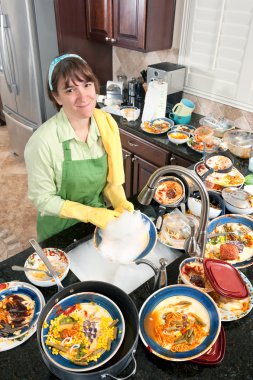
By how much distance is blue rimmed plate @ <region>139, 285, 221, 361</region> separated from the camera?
2.89 ft

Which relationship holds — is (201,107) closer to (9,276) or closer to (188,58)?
(188,58)

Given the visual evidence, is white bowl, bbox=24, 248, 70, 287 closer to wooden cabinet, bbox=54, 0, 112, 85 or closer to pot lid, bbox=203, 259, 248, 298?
pot lid, bbox=203, 259, 248, 298

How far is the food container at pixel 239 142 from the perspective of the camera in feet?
6.73

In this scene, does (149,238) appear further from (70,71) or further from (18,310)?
(70,71)

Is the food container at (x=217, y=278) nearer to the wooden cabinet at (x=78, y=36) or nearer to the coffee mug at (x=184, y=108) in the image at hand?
the coffee mug at (x=184, y=108)

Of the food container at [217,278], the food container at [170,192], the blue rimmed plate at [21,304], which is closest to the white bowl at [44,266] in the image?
the blue rimmed plate at [21,304]

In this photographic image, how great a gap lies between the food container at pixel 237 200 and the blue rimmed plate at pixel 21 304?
0.98 m

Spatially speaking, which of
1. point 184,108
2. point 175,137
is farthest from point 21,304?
point 184,108

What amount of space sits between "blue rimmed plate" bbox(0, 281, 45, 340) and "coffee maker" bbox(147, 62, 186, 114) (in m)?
2.10

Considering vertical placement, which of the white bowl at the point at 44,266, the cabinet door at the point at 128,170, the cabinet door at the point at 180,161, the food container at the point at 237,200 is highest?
the food container at the point at 237,200

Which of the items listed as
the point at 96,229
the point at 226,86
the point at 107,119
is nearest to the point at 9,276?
the point at 96,229

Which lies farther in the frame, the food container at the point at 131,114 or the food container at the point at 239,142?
the food container at the point at 131,114

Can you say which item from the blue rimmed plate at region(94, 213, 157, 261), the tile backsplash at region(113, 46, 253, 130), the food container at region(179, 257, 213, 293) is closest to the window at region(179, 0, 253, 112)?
the tile backsplash at region(113, 46, 253, 130)

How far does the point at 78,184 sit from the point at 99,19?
1932 millimetres
